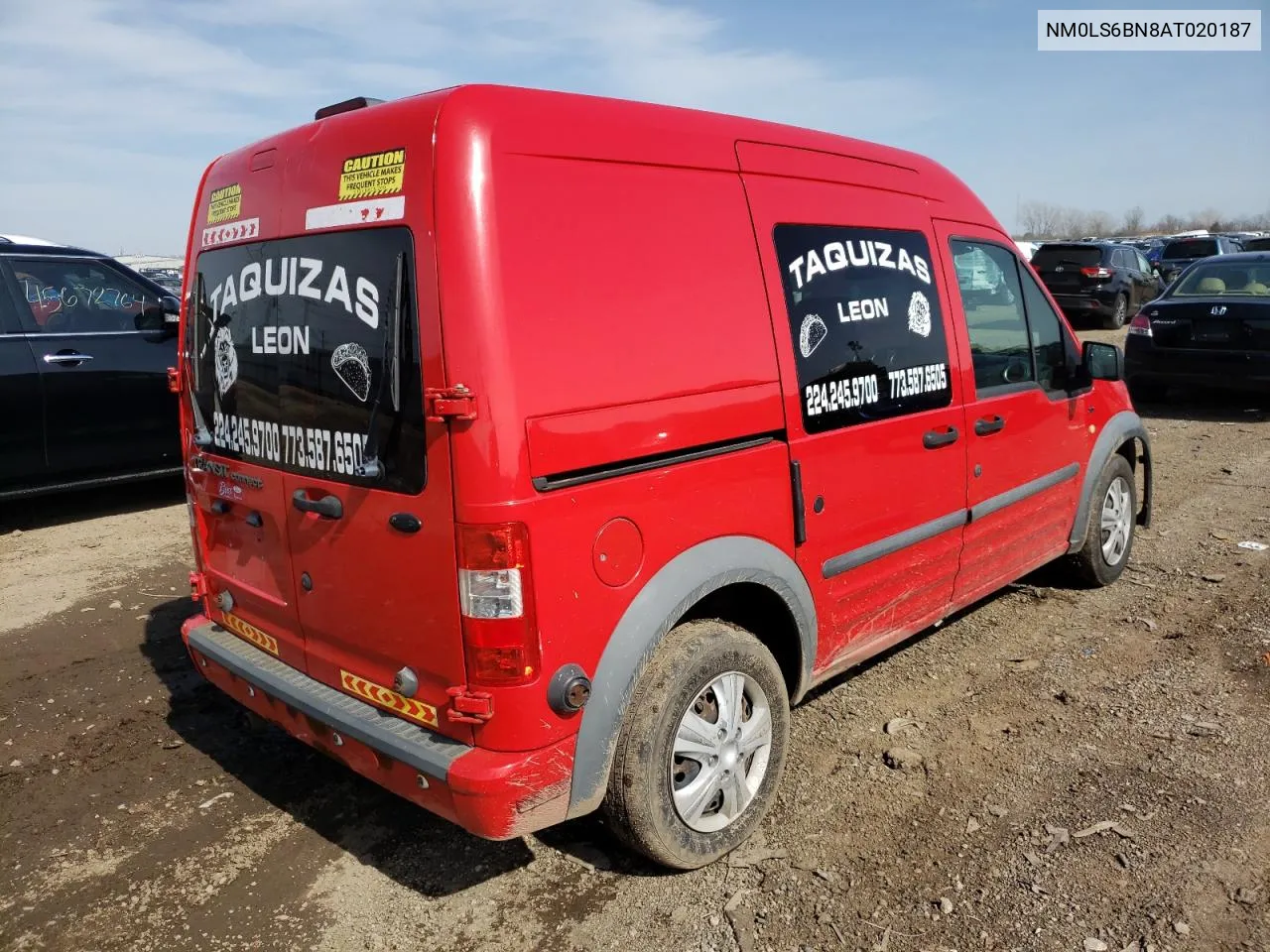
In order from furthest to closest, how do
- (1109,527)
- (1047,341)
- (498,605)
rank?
(1109,527) → (1047,341) → (498,605)

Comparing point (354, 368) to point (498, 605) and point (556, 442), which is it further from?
point (498, 605)

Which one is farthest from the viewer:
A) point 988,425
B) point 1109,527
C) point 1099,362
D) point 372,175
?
point 1109,527

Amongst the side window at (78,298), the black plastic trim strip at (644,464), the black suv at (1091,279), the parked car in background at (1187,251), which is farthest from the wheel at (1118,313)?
the black plastic trim strip at (644,464)

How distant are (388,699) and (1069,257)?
60.6 feet

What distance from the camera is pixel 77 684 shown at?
430cm

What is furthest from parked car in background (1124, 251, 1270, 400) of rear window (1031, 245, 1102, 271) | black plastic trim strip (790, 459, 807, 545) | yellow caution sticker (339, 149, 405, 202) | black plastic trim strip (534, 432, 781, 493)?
yellow caution sticker (339, 149, 405, 202)

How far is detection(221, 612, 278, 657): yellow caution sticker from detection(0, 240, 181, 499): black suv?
402 cm

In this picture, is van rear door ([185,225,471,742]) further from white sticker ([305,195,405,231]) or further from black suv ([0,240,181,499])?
black suv ([0,240,181,499])

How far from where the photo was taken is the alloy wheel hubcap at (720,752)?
2.82 m

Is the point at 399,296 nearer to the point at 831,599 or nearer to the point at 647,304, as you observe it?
the point at 647,304

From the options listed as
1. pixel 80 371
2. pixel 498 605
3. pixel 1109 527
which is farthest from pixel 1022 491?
pixel 80 371

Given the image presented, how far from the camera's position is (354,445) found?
8.54ft

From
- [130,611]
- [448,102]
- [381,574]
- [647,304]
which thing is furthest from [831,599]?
[130,611]

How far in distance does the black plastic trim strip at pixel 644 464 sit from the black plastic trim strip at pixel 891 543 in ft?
1.88
